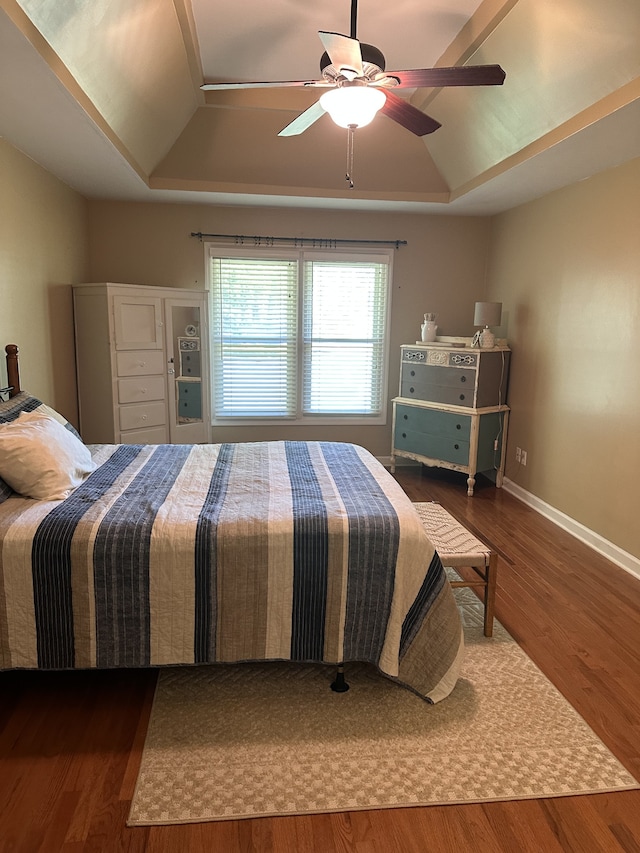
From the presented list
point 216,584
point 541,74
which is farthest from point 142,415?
point 541,74

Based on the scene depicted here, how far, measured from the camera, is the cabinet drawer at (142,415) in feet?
14.5

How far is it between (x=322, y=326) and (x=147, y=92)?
253 centimetres

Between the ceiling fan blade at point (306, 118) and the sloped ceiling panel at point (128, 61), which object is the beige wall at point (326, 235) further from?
the ceiling fan blade at point (306, 118)

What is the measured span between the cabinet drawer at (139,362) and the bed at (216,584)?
2129 mm

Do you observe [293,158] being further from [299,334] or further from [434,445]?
[434,445]

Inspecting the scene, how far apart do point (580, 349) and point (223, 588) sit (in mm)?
3097

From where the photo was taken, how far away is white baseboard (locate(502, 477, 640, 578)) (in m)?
3.37

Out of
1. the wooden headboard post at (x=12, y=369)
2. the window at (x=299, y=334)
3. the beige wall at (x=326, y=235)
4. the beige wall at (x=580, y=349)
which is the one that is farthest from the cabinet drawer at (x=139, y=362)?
the beige wall at (x=580, y=349)

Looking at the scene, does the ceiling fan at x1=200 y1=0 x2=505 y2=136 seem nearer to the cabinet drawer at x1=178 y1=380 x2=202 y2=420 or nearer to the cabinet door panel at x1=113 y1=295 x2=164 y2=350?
the cabinet door panel at x1=113 y1=295 x2=164 y2=350

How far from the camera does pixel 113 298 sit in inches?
165

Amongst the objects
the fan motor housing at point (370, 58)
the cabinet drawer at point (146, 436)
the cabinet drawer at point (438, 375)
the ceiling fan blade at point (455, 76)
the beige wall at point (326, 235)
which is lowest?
the cabinet drawer at point (146, 436)

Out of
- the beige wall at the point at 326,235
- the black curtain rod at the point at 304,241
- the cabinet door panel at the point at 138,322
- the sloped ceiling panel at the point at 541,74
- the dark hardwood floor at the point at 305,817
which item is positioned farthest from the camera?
the black curtain rod at the point at 304,241

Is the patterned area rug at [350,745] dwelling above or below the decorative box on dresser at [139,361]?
below

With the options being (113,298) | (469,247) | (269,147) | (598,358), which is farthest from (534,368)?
(113,298)
